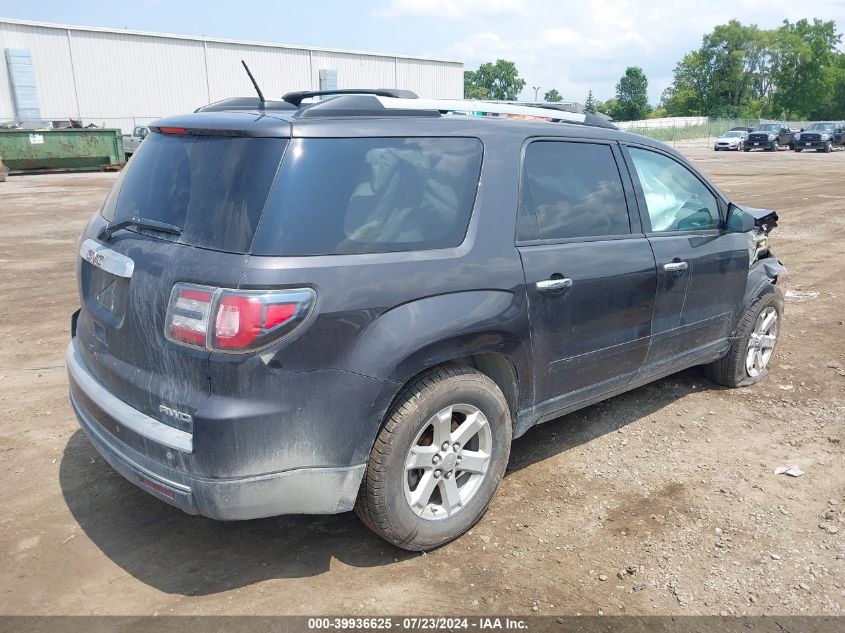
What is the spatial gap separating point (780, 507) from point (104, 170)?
93.4ft

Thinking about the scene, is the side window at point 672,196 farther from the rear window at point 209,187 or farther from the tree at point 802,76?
the tree at point 802,76

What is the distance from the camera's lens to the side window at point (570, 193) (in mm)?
3383

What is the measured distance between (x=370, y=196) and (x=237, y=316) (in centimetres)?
74

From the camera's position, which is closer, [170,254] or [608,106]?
[170,254]

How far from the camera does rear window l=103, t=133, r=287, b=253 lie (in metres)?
2.57

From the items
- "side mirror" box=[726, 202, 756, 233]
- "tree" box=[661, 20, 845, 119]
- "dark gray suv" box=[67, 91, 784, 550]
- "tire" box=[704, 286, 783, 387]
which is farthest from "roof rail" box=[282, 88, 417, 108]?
"tree" box=[661, 20, 845, 119]

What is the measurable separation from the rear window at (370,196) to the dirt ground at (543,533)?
142cm

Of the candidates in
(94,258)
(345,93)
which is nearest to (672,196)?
(345,93)

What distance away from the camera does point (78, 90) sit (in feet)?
125

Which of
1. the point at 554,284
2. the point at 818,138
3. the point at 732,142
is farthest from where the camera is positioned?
the point at 732,142

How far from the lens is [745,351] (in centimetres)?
494

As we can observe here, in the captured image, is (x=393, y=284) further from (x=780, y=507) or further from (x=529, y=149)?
(x=780, y=507)

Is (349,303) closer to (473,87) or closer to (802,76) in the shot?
(802,76)

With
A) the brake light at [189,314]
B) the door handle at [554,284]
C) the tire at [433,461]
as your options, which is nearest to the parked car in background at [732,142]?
the door handle at [554,284]
